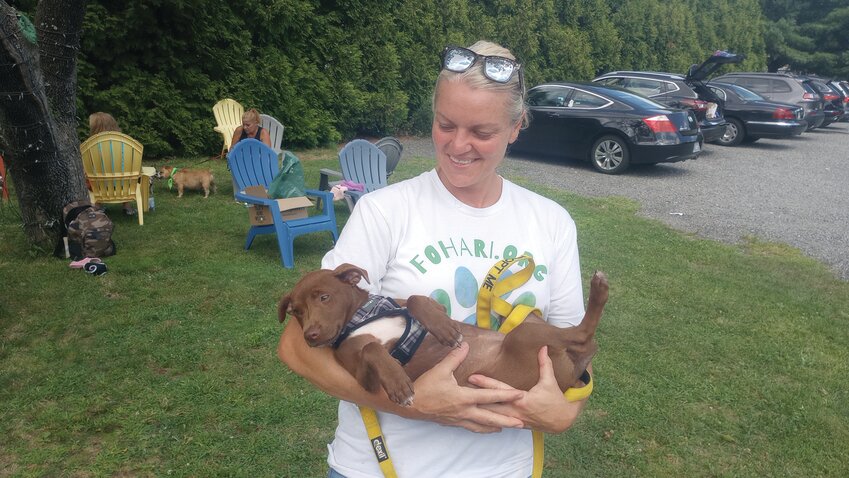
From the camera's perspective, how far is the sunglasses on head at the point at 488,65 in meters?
1.62

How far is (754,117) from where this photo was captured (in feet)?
58.0

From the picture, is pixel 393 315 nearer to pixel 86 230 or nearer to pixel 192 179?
pixel 86 230

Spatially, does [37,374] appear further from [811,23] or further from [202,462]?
[811,23]

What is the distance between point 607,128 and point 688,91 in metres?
4.58

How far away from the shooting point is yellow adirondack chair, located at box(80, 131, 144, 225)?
7.36m

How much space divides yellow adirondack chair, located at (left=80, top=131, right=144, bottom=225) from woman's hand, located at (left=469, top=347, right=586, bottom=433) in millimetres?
7140

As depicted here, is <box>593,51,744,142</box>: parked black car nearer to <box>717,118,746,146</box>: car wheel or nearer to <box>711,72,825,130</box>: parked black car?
<box>717,118,746,146</box>: car wheel

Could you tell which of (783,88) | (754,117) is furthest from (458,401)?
(783,88)

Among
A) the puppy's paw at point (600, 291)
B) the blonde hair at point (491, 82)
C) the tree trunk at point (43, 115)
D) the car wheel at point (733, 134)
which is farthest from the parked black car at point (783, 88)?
the puppy's paw at point (600, 291)

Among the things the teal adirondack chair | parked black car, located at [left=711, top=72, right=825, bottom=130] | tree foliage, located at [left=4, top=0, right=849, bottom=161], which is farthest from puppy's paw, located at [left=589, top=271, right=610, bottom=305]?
parked black car, located at [left=711, top=72, right=825, bottom=130]

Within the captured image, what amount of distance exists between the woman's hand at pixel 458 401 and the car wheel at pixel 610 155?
11.9m

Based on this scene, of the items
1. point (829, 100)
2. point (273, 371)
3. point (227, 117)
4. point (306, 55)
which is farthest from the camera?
point (829, 100)

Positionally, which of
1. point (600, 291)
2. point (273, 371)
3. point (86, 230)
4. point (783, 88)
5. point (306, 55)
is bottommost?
point (273, 371)

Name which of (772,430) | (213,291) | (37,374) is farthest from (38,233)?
(772,430)
